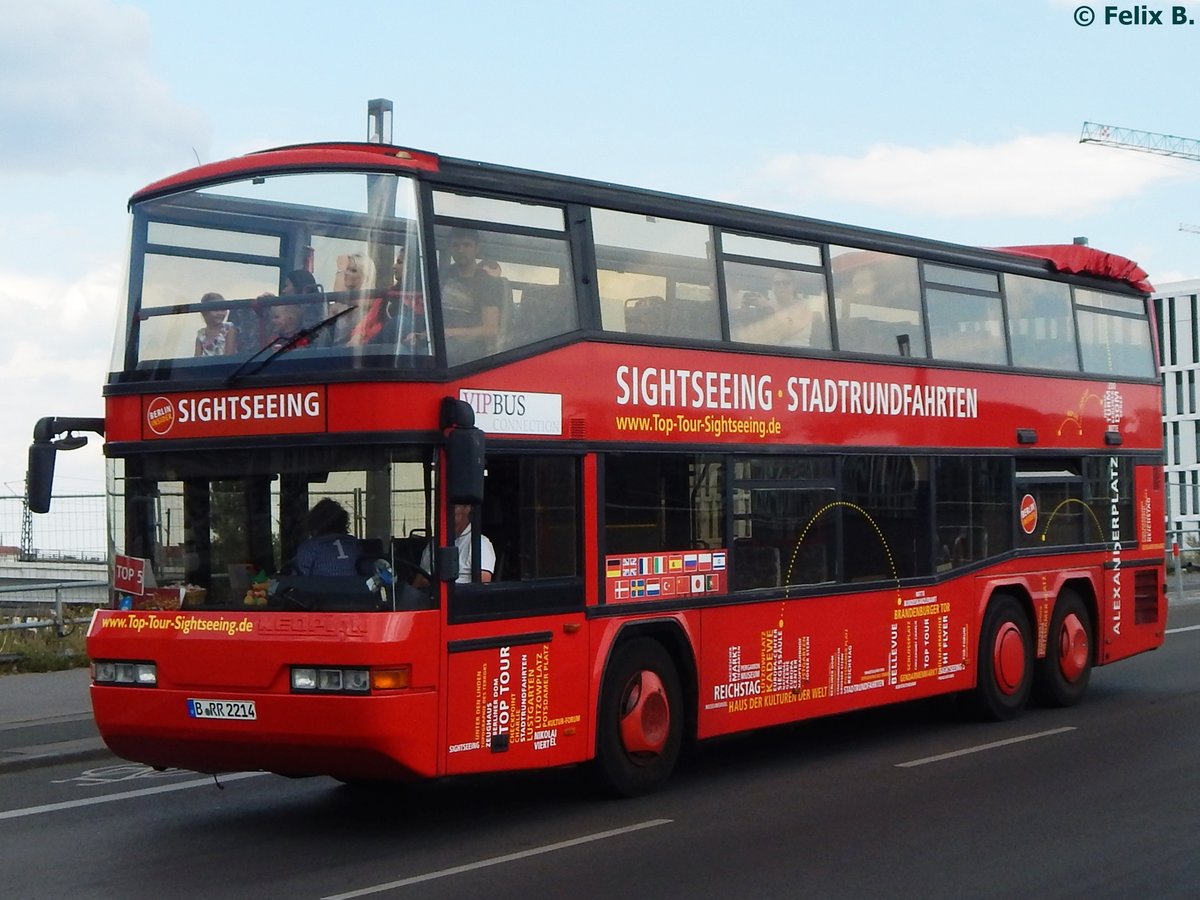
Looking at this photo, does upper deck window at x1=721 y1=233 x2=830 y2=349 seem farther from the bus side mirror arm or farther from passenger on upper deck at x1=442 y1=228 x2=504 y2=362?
the bus side mirror arm

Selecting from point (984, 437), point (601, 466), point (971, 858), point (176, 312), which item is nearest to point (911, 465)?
point (984, 437)

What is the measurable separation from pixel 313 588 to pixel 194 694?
2.96 ft

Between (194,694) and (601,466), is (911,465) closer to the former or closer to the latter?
(601,466)

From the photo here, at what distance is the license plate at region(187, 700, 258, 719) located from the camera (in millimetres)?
9148

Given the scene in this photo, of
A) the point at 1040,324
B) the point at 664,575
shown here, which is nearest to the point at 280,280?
the point at 664,575

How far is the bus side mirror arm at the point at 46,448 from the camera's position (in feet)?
32.3

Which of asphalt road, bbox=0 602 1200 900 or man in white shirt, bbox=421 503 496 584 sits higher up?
man in white shirt, bbox=421 503 496 584

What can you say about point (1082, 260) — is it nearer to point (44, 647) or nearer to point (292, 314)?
point (292, 314)

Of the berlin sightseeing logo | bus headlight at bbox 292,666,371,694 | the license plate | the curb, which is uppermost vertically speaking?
the berlin sightseeing logo

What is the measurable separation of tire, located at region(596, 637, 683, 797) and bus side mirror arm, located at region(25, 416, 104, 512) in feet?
11.6

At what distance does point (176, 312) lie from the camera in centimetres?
983

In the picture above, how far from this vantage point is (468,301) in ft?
32.0

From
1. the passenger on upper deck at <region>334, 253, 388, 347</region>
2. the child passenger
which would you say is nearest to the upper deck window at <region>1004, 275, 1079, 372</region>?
the passenger on upper deck at <region>334, 253, 388, 347</region>

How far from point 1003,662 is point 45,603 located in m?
10.8
